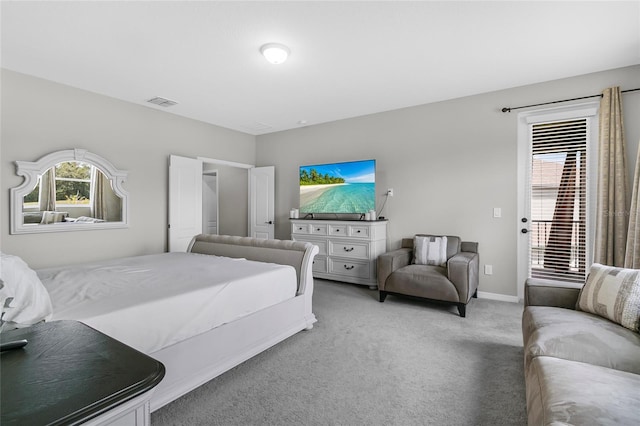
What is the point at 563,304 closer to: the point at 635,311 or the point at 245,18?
the point at 635,311

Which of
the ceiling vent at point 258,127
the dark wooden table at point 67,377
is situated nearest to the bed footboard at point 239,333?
the dark wooden table at point 67,377

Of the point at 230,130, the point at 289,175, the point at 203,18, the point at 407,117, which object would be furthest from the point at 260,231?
the point at 203,18

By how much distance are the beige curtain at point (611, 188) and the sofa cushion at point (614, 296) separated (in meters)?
1.39

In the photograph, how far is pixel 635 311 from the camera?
1.77 meters

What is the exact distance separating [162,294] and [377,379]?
4.83 feet

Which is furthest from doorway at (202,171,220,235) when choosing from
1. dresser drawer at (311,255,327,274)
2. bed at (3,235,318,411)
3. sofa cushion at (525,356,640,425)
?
sofa cushion at (525,356,640,425)

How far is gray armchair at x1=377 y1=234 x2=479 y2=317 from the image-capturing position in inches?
129

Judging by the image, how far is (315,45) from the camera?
2.75 metres

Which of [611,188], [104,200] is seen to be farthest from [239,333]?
[611,188]

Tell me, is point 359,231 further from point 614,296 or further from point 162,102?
point 162,102

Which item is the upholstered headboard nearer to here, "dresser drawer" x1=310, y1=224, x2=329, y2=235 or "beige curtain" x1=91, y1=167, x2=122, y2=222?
"beige curtain" x1=91, y1=167, x2=122, y2=222

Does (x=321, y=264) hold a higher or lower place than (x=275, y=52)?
lower

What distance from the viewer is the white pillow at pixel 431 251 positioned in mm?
3852

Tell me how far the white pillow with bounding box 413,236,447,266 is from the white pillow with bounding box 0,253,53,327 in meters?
3.52
